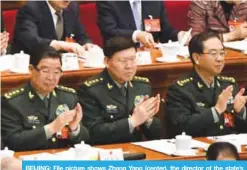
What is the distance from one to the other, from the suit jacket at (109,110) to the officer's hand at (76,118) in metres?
0.25

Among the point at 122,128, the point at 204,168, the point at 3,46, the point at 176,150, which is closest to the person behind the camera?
the point at 204,168

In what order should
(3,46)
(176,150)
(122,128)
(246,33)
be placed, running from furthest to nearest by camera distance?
(246,33) → (3,46) → (122,128) → (176,150)

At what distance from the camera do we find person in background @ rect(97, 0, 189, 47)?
260 inches

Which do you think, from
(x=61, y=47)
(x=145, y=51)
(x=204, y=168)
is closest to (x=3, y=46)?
(x=61, y=47)

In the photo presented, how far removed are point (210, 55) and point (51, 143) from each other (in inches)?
43.6

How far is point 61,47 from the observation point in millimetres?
6105

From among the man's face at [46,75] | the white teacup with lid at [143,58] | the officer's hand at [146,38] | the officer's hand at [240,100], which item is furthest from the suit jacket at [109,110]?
the officer's hand at [146,38]

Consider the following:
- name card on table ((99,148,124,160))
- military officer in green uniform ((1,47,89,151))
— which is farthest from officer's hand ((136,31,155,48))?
name card on table ((99,148,124,160))

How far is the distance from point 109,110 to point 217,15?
→ 191 cm

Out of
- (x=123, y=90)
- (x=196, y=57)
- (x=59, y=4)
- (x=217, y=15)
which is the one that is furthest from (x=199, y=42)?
(x=217, y=15)

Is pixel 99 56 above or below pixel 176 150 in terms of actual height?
above

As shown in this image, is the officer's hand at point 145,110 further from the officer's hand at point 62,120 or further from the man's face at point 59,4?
the man's face at point 59,4

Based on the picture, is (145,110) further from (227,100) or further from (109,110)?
(227,100)

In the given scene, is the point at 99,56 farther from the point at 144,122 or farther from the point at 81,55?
the point at 144,122
